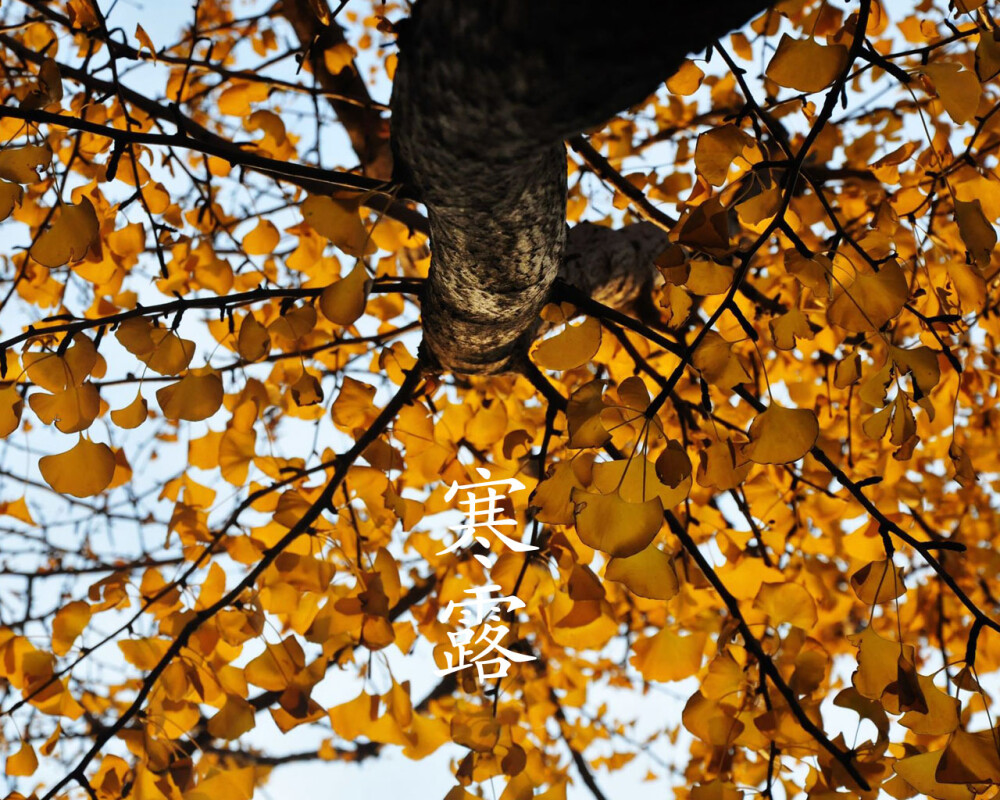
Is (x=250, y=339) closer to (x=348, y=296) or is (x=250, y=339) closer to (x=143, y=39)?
(x=348, y=296)

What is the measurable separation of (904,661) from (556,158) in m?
0.45

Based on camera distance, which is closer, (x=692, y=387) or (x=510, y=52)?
(x=510, y=52)

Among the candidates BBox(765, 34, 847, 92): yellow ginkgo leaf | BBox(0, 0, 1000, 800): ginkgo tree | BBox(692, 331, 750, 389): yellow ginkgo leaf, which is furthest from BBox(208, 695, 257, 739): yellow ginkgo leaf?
BBox(765, 34, 847, 92): yellow ginkgo leaf

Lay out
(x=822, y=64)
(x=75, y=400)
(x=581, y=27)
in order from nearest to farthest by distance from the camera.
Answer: (x=581, y=27), (x=822, y=64), (x=75, y=400)

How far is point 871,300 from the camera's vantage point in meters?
0.45

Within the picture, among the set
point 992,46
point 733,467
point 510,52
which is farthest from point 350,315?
point 992,46

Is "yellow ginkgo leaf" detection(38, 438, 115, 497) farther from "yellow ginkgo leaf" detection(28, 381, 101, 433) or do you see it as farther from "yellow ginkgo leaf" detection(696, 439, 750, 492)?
"yellow ginkgo leaf" detection(696, 439, 750, 492)

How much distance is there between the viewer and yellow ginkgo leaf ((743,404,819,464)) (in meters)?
0.44

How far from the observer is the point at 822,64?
1.31 feet

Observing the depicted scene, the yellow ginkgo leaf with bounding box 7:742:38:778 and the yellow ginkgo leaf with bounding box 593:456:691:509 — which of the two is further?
the yellow ginkgo leaf with bounding box 7:742:38:778

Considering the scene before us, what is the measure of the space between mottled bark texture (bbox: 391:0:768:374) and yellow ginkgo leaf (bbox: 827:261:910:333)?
203 millimetres

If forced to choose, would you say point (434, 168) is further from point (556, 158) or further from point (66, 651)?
point (66, 651)

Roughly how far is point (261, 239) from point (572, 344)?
554mm

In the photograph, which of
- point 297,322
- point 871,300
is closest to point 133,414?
point 297,322
